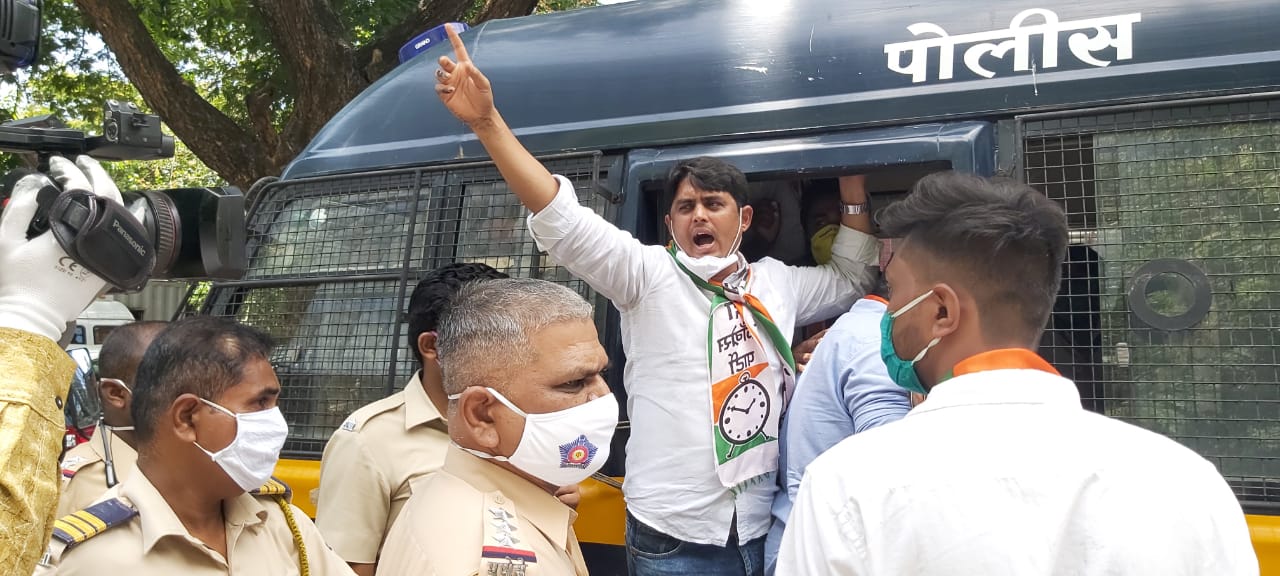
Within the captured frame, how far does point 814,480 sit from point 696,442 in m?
1.36

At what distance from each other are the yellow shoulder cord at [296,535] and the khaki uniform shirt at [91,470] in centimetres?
85

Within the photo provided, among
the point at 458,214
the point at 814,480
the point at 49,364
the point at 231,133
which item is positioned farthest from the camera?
the point at 231,133

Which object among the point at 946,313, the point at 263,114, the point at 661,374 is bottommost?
the point at 661,374

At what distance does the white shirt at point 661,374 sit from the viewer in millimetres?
2787

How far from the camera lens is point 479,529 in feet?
5.66

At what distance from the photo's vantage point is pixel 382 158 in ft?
12.4

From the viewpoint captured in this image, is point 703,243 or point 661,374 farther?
point 703,243

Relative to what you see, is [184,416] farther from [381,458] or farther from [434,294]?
[434,294]

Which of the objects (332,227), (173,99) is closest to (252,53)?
(173,99)

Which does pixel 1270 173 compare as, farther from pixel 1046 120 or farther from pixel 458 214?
pixel 458 214

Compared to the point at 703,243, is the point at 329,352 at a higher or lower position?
lower

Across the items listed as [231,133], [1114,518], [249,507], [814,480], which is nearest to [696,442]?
[249,507]

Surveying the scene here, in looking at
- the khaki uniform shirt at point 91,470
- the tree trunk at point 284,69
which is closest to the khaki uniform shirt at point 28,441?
the khaki uniform shirt at point 91,470

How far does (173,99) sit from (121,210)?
7.60 m
